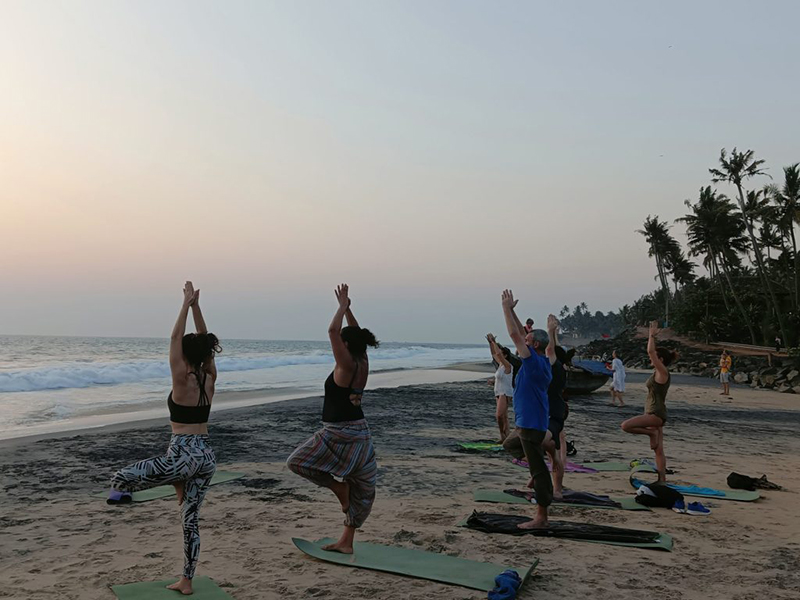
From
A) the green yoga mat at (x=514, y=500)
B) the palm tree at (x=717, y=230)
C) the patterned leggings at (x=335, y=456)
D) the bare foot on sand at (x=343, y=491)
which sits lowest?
the green yoga mat at (x=514, y=500)

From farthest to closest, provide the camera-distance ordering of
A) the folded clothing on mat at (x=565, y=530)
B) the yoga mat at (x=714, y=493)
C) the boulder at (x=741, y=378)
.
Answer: the boulder at (x=741, y=378) → the yoga mat at (x=714, y=493) → the folded clothing on mat at (x=565, y=530)

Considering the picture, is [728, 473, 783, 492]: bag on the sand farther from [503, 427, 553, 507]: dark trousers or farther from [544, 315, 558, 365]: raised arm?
[503, 427, 553, 507]: dark trousers

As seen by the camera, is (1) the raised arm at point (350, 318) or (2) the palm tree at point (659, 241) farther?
(2) the palm tree at point (659, 241)

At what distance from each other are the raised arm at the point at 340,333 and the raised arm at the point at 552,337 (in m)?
2.59

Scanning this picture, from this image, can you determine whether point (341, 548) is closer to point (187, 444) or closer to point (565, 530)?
point (187, 444)

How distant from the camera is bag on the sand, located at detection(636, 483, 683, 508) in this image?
7.12 metres

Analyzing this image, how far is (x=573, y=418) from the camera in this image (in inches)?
663

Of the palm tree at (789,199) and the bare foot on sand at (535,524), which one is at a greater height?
the palm tree at (789,199)

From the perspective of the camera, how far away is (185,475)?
4.07 meters

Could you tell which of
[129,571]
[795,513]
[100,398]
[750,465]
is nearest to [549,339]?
[795,513]

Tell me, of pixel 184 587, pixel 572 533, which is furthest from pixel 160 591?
pixel 572 533

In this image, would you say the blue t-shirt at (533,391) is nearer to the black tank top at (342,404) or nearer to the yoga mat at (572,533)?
the yoga mat at (572,533)

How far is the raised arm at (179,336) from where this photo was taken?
414 cm

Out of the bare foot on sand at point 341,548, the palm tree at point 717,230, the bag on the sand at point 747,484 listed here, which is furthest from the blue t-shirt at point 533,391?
the palm tree at point 717,230
